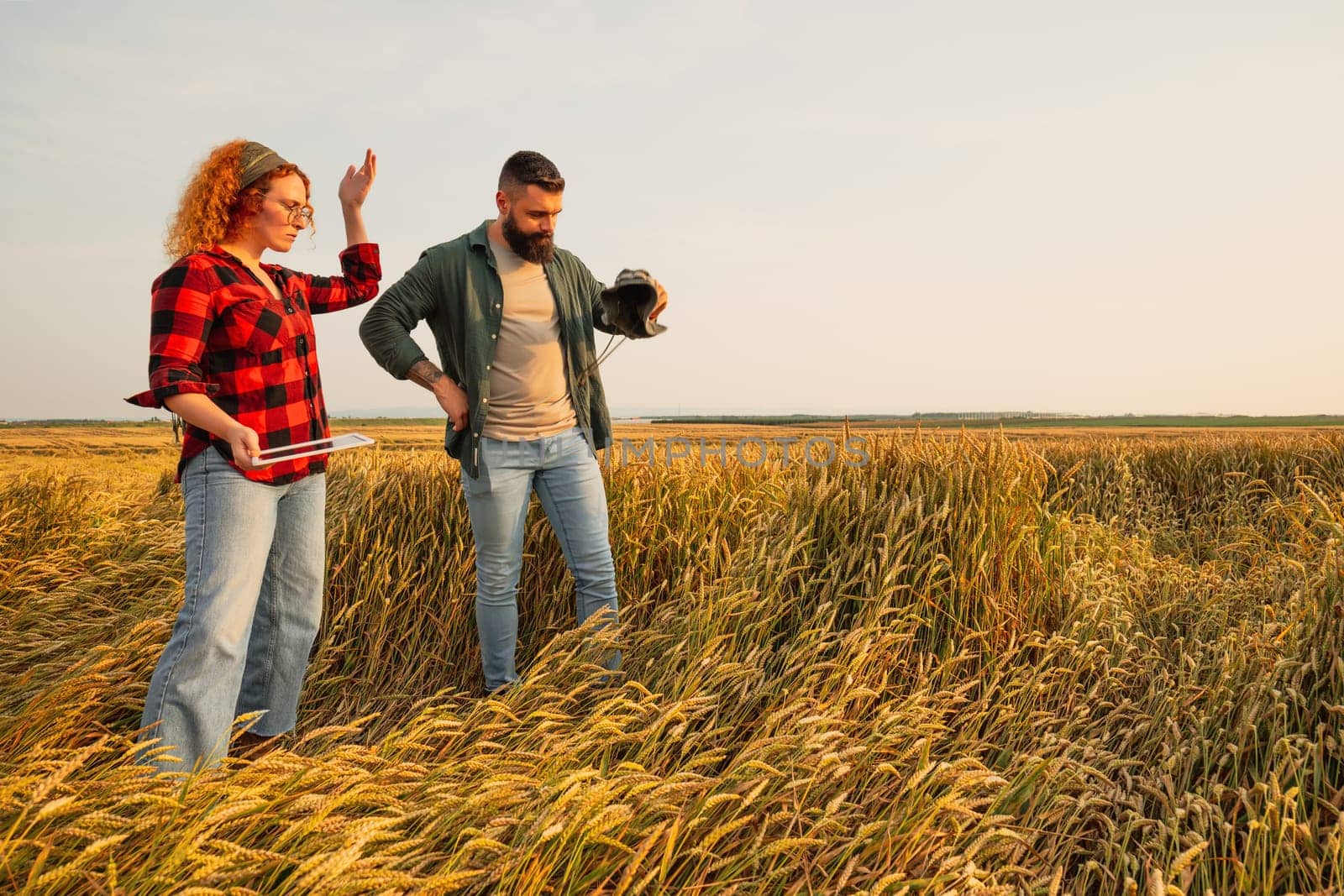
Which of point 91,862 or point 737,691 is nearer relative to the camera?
point 91,862

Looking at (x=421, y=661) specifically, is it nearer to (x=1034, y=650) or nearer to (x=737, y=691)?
(x=737, y=691)

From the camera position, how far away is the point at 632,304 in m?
3.31

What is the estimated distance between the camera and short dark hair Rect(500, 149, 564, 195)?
3.01m

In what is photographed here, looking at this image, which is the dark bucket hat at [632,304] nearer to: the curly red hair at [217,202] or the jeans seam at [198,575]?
the curly red hair at [217,202]

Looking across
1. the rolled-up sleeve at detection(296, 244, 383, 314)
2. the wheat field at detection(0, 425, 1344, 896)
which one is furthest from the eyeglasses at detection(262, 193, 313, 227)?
the wheat field at detection(0, 425, 1344, 896)

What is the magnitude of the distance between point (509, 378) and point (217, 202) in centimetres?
118

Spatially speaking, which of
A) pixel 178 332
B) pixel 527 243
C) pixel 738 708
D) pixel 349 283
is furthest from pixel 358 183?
pixel 738 708

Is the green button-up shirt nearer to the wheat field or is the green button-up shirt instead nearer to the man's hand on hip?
the man's hand on hip

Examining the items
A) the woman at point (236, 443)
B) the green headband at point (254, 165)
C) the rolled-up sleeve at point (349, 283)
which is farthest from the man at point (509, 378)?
the green headband at point (254, 165)

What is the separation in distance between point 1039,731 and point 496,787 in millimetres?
2220

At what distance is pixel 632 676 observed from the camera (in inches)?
126

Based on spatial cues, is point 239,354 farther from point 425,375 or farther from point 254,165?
point 425,375

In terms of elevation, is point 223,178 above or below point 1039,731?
above

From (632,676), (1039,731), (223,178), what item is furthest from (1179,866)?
(223,178)
